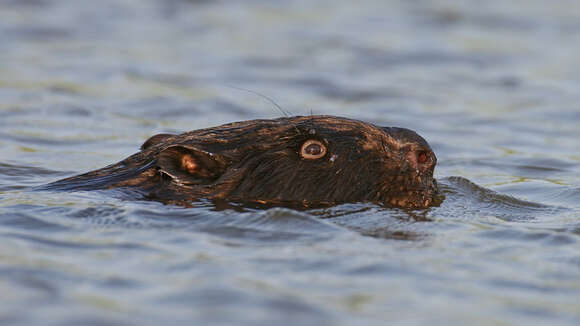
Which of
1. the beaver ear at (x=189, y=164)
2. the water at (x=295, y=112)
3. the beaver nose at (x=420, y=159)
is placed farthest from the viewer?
the beaver nose at (x=420, y=159)

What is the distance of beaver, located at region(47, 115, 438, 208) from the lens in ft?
23.7

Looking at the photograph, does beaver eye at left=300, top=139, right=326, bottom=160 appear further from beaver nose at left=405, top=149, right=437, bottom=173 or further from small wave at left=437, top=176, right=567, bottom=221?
small wave at left=437, top=176, right=567, bottom=221

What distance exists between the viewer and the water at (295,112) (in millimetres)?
5141

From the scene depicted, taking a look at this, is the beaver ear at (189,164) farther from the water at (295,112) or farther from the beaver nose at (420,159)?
the beaver nose at (420,159)

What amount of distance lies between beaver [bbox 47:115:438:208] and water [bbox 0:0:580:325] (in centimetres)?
22

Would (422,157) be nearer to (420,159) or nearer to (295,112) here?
(420,159)

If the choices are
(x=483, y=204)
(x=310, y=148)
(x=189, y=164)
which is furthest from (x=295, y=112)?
(x=189, y=164)

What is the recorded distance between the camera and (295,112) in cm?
1303

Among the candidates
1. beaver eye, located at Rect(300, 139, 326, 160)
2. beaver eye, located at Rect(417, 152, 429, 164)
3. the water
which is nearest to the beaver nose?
beaver eye, located at Rect(417, 152, 429, 164)

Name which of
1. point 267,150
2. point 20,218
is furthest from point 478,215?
point 20,218

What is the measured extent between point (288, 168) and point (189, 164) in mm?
695

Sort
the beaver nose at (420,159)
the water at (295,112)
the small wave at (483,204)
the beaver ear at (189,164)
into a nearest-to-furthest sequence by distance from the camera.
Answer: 1. the water at (295,112)
2. the beaver ear at (189,164)
3. the beaver nose at (420,159)
4. the small wave at (483,204)

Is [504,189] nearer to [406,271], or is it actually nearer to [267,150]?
[267,150]

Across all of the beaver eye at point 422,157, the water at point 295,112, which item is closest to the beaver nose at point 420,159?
the beaver eye at point 422,157
